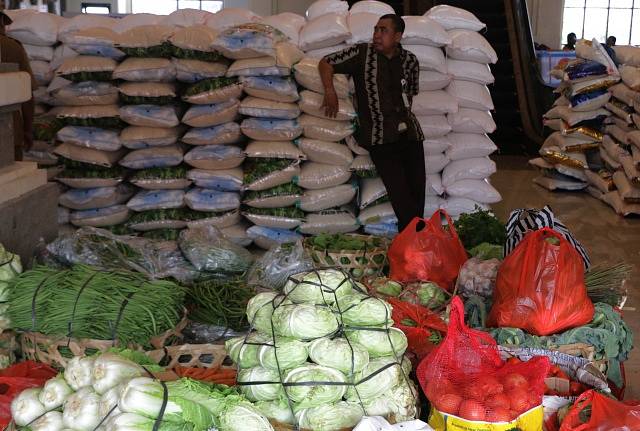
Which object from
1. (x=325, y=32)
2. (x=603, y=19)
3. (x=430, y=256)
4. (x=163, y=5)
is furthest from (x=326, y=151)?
(x=603, y=19)

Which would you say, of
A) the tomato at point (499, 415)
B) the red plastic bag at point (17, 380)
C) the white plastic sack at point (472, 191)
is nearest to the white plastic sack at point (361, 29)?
the white plastic sack at point (472, 191)

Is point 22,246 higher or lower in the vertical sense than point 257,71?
lower

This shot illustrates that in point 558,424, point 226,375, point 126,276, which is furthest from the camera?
point 126,276

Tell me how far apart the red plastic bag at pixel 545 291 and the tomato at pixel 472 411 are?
2.57ft

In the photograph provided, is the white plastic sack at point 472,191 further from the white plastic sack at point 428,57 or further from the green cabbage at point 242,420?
the green cabbage at point 242,420

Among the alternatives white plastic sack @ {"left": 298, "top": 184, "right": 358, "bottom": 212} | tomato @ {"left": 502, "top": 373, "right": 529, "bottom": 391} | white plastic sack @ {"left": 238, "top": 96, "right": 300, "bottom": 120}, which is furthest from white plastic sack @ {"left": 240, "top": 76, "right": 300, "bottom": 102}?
tomato @ {"left": 502, "top": 373, "right": 529, "bottom": 391}

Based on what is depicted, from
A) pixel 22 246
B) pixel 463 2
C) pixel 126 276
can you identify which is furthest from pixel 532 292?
pixel 463 2

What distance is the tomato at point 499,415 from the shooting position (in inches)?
86.4

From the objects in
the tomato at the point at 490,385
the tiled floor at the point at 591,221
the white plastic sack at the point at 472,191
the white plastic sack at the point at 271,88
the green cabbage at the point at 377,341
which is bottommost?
the tiled floor at the point at 591,221

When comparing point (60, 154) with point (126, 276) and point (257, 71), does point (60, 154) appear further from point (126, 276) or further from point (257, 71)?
point (126, 276)

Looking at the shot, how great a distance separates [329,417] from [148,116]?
3974mm

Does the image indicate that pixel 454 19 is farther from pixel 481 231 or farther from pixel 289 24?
pixel 481 231

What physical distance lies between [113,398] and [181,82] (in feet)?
14.5

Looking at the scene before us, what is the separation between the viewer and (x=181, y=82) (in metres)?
6.09
